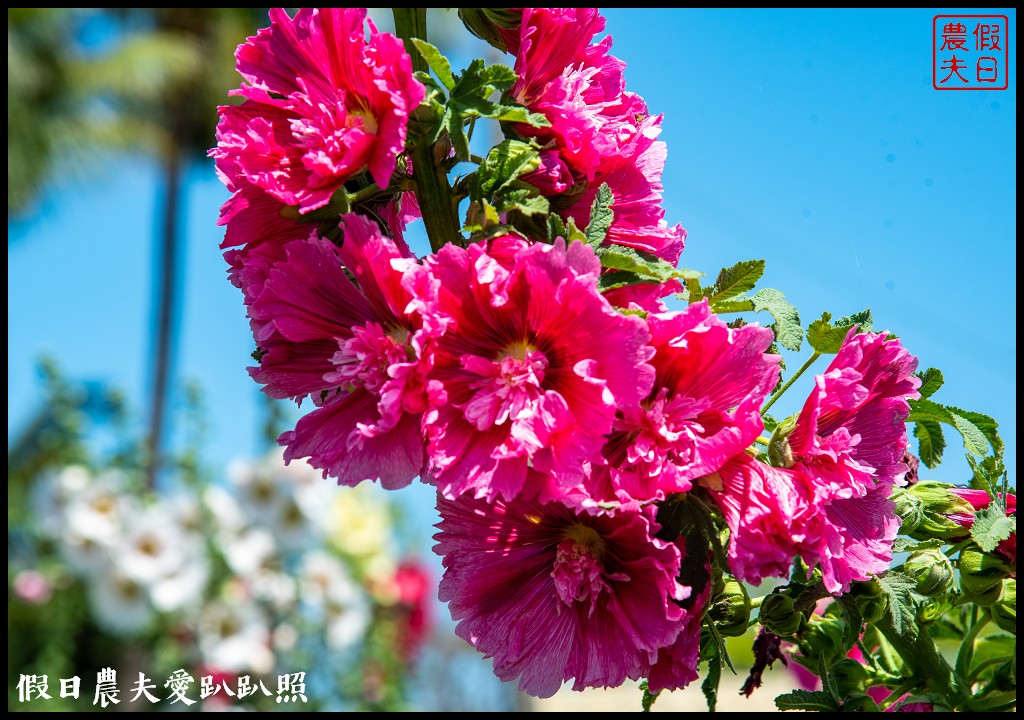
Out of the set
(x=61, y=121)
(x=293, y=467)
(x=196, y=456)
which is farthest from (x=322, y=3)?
(x=61, y=121)

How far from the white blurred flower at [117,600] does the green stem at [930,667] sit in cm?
296

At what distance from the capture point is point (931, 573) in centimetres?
84

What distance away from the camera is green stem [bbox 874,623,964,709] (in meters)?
0.89

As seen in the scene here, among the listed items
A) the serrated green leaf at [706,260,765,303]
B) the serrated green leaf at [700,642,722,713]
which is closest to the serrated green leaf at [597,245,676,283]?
the serrated green leaf at [706,260,765,303]

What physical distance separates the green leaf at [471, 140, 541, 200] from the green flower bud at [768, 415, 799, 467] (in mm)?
290

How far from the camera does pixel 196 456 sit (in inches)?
148

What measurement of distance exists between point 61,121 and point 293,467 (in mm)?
11048

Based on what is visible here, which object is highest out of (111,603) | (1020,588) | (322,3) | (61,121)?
(61,121)

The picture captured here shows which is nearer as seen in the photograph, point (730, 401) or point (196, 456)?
point (730, 401)

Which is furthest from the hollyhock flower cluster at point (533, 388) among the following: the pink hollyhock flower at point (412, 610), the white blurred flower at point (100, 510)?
the pink hollyhock flower at point (412, 610)

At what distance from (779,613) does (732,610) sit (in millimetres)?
40

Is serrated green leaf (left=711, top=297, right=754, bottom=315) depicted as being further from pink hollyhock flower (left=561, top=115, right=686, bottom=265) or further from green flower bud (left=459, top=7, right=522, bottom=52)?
green flower bud (left=459, top=7, right=522, bottom=52)

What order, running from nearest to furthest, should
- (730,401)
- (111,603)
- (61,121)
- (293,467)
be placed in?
(730,401) < (111,603) < (293,467) < (61,121)

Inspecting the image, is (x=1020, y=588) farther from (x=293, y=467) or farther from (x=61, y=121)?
(x=61, y=121)
